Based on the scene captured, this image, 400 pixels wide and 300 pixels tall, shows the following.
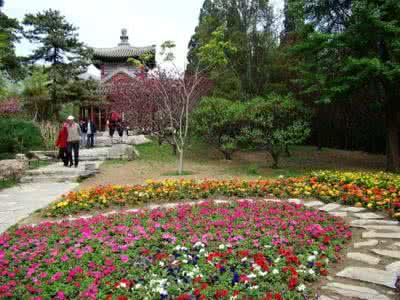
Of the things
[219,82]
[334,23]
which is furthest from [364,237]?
[219,82]

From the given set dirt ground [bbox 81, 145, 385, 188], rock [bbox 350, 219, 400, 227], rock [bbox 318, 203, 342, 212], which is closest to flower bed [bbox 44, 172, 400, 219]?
rock [bbox 318, 203, 342, 212]

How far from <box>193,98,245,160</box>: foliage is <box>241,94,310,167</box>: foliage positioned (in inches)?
31.5

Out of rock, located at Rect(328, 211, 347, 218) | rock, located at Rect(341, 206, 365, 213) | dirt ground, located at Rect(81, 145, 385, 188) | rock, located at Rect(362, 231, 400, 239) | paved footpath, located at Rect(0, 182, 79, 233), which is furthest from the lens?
dirt ground, located at Rect(81, 145, 385, 188)

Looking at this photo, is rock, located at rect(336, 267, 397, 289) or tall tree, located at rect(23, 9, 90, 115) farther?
tall tree, located at rect(23, 9, 90, 115)

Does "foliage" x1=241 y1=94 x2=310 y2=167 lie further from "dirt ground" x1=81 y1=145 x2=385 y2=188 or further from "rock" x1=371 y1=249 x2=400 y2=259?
"rock" x1=371 y1=249 x2=400 y2=259

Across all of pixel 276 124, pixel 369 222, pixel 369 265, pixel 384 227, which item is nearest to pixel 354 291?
pixel 369 265

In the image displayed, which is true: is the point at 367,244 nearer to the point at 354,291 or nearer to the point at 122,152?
the point at 354,291

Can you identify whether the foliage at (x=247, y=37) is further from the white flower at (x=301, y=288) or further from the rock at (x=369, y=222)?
the white flower at (x=301, y=288)

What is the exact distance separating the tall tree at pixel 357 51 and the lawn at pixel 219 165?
2.65 m

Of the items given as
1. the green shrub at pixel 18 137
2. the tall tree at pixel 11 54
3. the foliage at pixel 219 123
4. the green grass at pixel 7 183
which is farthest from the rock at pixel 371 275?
the tall tree at pixel 11 54

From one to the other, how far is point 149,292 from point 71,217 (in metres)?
3.46

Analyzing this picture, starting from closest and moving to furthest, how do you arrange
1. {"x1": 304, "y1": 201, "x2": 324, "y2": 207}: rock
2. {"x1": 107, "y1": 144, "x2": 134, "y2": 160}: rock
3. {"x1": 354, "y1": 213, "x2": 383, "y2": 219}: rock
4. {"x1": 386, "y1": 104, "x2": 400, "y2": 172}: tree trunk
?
{"x1": 354, "y1": 213, "x2": 383, "y2": 219}: rock → {"x1": 304, "y1": 201, "x2": 324, "y2": 207}: rock → {"x1": 386, "y1": 104, "x2": 400, "y2": 172}: tree trunk → {"x1": 107, "y1": 144, "x2": 134, "y2": 160}: rock

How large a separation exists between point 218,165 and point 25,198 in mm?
7242

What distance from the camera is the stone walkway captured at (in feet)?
10.6
